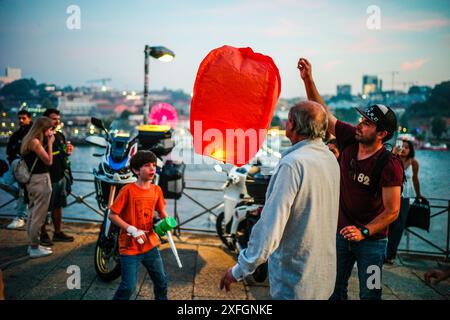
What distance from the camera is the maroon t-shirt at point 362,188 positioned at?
276cm

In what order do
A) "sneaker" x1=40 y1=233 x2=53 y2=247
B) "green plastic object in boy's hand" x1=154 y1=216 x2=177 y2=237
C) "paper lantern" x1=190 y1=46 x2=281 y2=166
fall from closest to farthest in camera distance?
"paper lantern" x1=190 y1=46 x2=281 y2=166 → "green plastic object in boy's hand" x1=154 y1=216 x2=177 y2=237 → "sneaker" x1=40 y1=233 x2=53 y2=247

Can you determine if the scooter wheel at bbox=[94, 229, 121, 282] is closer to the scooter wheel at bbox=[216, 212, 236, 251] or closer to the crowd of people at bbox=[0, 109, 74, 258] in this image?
the crowd of people at bbox=[0, 109, 74, 258]

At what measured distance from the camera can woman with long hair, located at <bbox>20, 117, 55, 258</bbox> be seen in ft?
15.3

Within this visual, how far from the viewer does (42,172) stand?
4789 millimetres

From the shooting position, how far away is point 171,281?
4.33m

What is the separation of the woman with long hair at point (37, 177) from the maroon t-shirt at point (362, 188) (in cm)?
378

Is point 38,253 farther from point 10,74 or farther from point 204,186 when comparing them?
point 10,74

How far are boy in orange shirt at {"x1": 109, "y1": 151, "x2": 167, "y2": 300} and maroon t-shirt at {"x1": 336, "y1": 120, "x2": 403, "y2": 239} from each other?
1655mm

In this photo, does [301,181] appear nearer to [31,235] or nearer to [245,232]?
[245,232]

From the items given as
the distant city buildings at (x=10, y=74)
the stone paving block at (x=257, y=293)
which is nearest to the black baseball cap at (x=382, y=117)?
the stone paving block at (x=257, y=293)

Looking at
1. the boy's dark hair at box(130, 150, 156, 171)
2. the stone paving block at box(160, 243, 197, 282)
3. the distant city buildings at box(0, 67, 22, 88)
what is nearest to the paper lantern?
the boy's dark hair at box(130, 150, 156, 171)

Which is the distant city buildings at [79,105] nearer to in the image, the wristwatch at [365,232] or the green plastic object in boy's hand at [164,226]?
the green plastic object in boy's hand at [164,226]
